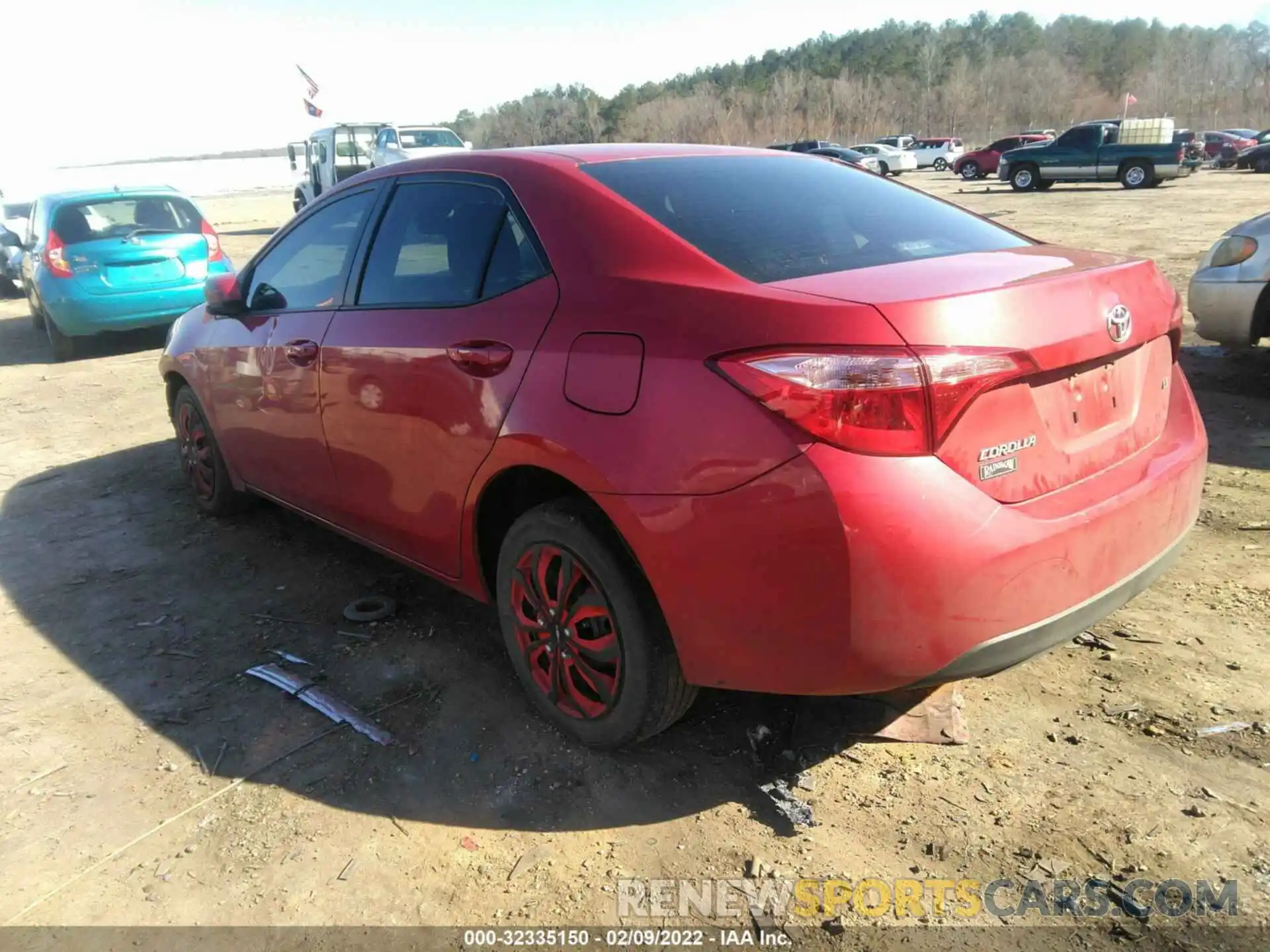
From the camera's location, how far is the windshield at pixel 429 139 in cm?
2161

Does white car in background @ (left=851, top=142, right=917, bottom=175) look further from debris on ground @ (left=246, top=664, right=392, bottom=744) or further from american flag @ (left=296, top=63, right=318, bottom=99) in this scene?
debris on ground @ (left=246, top=664, right=392, bottom=744)

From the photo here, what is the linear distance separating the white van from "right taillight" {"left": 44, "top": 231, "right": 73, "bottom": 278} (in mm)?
42959

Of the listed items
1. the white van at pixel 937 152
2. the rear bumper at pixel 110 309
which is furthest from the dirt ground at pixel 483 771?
the white van at pixel 937 152

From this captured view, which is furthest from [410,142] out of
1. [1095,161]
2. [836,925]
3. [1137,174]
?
[836,925]

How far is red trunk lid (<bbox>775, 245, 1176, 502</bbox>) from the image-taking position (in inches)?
80.4

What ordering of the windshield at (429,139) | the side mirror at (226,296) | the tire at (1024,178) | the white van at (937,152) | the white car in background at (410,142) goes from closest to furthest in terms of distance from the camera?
the side mirror at (226,296) → the white car in background at (410,142) → the windshield at (429,139) → the tire at (1024,178) → the white van at (937,152)

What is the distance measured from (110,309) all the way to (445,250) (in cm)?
792

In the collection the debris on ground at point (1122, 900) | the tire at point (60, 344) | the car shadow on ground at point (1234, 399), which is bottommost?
the car shadow on ground at point (1234, 399)

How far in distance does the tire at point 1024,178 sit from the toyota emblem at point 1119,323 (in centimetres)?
2906

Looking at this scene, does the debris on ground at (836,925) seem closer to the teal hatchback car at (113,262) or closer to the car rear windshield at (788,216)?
the car rear windshield at (788,216)

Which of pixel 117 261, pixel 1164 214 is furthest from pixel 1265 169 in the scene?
pixel 117 261

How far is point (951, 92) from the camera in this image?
8125 centimetres

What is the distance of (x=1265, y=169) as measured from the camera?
31.7 meters

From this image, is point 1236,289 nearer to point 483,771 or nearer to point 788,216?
point 788,216
